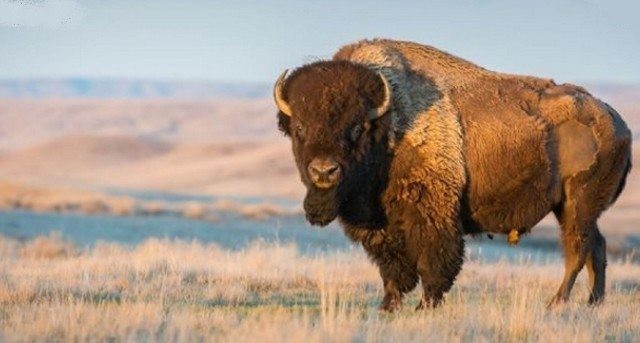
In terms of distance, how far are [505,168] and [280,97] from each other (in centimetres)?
243

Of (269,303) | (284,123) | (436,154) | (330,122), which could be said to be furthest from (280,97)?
(269,303)

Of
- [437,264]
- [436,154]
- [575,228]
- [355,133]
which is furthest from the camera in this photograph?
[575,228]

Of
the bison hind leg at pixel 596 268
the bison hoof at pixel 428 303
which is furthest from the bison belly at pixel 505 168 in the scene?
the bison hind leg at pixel 596 268

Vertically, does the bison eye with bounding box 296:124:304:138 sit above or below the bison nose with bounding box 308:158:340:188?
above

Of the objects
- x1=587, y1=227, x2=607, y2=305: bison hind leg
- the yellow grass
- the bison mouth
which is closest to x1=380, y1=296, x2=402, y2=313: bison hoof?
the yellow grass

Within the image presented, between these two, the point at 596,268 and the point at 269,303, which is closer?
the point at 269,303

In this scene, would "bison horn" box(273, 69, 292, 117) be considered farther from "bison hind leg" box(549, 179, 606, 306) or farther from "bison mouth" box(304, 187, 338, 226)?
"bison hind leg" box(549, 179, 606, 306)

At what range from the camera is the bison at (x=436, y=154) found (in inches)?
392

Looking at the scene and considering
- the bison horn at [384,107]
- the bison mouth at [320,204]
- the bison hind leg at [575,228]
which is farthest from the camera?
the bison hind leg at [575,228]

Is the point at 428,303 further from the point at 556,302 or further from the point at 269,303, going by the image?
the point at 269,303

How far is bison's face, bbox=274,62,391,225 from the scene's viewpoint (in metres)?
9.62

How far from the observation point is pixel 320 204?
9.75 meters

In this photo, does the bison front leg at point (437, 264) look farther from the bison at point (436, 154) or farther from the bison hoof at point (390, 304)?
the bison hoof at point (390, 304)

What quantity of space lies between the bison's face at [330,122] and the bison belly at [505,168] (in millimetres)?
1228
